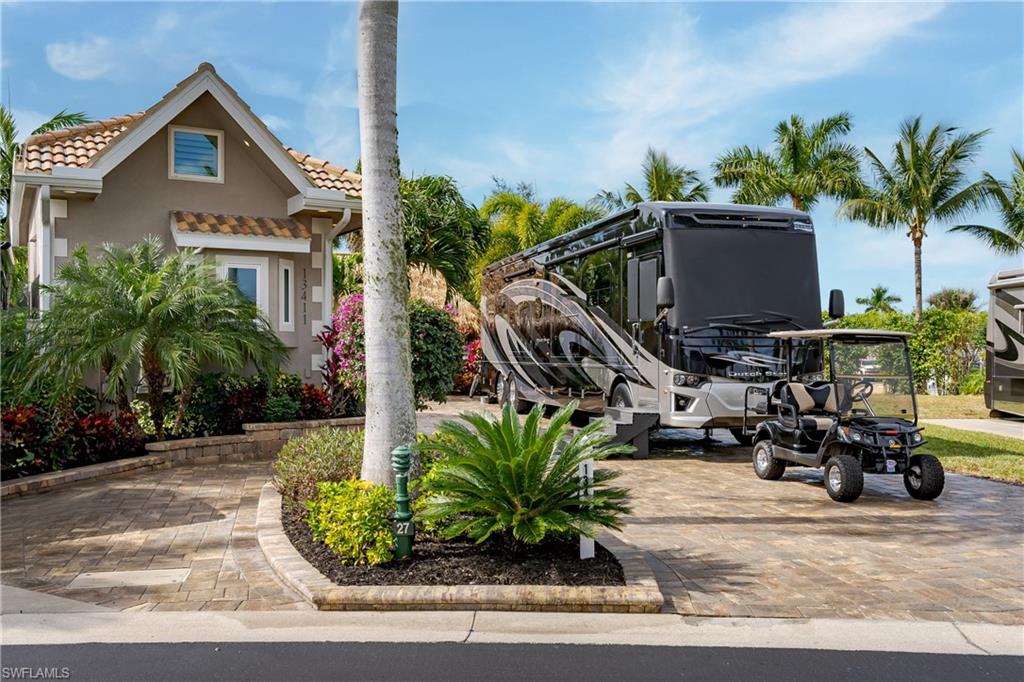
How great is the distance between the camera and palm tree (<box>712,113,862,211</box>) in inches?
1243

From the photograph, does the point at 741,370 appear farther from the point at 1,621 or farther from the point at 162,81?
the point at 162,81

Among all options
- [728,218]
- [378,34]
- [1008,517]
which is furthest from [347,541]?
[728,218]

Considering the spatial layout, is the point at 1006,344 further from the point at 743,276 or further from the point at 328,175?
the point at 328,175

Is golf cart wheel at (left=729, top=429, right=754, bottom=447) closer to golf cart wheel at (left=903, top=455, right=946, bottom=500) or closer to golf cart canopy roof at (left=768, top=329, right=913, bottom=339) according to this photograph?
golf cart canopy roof at (left=768, top=329, right=913, bottom=339)

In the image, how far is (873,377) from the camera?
9859 mm

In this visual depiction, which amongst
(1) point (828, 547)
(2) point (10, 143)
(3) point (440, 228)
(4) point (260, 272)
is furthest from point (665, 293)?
(2) point (10, 143)

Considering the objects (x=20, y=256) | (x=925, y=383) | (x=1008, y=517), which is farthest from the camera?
(x=925, y=383)

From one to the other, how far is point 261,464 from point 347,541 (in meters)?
6.16

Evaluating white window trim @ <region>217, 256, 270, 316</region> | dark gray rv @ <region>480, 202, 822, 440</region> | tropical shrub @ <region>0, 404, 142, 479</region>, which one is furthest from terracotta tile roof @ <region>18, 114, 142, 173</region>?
dark gray rv @ <region>480, 202, 822, 440</region>

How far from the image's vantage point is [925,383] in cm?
2552

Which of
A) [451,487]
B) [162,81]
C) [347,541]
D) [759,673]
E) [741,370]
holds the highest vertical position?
[162,81]

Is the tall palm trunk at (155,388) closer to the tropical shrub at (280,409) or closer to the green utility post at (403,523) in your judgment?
the tropical shrub at (280,409)

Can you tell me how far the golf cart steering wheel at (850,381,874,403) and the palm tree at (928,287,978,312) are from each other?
140 feet

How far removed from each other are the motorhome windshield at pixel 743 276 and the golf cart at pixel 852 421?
1.27 m
